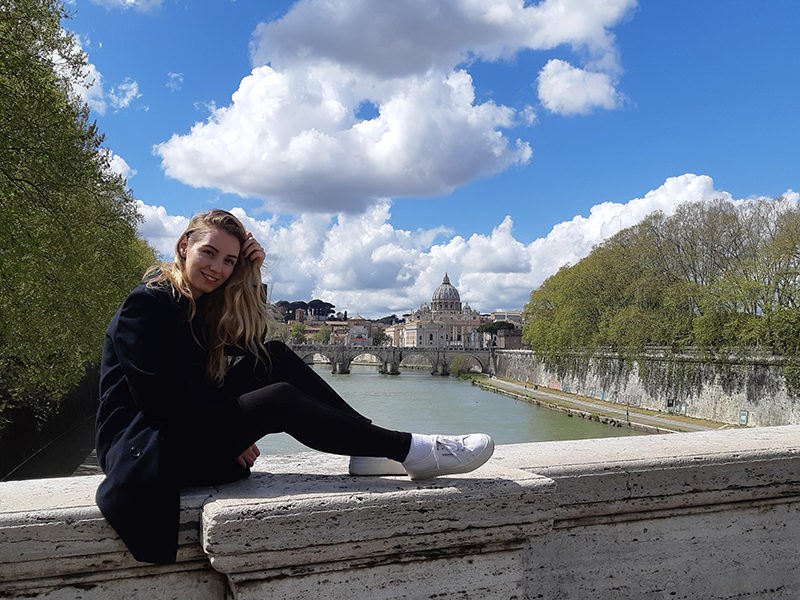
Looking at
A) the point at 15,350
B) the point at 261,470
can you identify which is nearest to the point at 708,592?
the point at 261,470

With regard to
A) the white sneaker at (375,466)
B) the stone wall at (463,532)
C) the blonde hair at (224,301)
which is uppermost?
the blonde hair at (224,301)

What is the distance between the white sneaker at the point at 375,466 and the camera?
1627 mm

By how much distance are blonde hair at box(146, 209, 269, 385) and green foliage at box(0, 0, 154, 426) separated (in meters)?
6.87

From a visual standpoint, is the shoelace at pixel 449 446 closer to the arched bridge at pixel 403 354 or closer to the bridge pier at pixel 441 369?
the arched bridge at pixel 403 354

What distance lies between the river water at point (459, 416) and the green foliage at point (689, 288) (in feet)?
12.5

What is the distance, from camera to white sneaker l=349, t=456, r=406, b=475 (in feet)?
5.34

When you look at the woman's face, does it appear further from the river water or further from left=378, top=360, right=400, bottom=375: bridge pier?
left=378, top=360, right=400, bottom=375: bridge pier

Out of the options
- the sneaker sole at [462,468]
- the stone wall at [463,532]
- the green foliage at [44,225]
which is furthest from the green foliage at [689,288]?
the sneaker sole at [462,468]

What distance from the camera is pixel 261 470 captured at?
1736mm

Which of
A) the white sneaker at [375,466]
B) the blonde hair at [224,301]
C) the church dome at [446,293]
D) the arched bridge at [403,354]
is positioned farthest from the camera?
the church dome at [446,293]

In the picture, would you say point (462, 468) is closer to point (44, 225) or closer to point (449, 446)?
point (449, 446)

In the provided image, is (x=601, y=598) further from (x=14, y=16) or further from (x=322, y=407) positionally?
(x=14, y=16)

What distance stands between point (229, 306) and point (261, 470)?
429mm

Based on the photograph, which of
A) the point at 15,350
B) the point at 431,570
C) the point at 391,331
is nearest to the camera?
the point at 431,570
